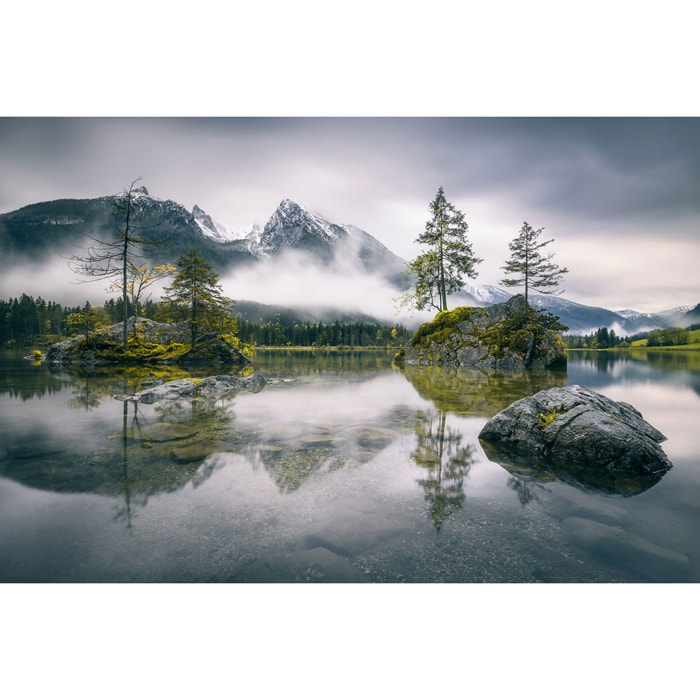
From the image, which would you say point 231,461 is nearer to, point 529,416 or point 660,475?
point 529,416

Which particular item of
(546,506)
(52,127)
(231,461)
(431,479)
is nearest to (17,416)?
(231,461)

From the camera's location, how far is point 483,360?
2916cm

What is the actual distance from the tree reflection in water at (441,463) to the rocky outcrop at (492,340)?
70.1ft

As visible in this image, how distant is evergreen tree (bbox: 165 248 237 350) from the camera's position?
2836 cm

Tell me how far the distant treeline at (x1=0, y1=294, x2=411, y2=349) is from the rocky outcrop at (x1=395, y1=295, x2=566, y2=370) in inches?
1413

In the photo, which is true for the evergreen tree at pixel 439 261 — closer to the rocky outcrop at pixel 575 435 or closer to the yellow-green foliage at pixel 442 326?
the yellow-green foliage at pixel 442 326

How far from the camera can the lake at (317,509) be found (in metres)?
3.30

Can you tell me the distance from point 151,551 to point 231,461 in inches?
106

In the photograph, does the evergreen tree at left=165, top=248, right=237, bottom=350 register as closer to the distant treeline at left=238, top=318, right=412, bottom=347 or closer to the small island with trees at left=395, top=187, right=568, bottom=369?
the small island with trees at left=395, top=187, right=568, bottom=369

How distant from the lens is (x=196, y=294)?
1126 inches

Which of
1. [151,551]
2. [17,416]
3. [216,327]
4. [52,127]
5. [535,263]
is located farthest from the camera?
[535,263]

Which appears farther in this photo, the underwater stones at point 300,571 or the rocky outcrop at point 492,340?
the rocky outcrop at point 492,340

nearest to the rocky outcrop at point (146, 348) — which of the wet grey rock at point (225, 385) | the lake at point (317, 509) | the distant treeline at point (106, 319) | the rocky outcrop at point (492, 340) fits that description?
the wet grey rock at point (225, 385)

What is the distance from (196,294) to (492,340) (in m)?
25.5
